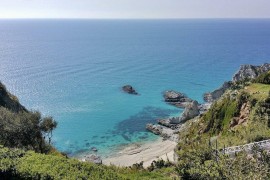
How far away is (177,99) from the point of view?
8588 cm

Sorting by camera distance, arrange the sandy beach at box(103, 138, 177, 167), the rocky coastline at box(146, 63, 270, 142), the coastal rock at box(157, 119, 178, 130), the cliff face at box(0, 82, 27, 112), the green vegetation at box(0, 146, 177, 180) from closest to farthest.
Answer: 1. the green vegetation at box(0, 146, 177, 180)
2. the cliff face at box(0, 82, 27, 112)
3. the sandy beach at box(103, 138, 177, 167)
4. the rocky coastline at box(146, 63, 270, 142)
5. the coastal rock at box(157, 119, 178, 130)

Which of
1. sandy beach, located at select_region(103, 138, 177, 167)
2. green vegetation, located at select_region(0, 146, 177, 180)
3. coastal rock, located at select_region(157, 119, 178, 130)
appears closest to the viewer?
green vegetation, located at select_region(0, 146, 177, 180)

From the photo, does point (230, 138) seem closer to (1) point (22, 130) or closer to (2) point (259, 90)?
(2) point (259, 90)

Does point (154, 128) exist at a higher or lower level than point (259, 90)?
lower

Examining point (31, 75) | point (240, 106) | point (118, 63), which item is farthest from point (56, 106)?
point (118, 63)

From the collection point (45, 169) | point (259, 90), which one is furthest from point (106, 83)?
point (45, 169)

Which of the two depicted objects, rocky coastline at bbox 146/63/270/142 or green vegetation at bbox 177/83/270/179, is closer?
green vegetation at bbox 177/83/270/179

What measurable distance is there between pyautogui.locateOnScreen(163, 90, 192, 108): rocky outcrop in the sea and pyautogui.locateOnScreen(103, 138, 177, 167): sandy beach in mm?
24473

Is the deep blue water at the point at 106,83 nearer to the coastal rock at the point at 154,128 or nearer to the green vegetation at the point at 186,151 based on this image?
the coastal rock at the point at 154,128

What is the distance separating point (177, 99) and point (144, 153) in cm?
3352

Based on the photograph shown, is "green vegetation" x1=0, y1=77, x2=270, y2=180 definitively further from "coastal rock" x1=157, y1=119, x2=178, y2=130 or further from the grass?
"coastal rock" x1=157, y1=119, x2=178, y2=130

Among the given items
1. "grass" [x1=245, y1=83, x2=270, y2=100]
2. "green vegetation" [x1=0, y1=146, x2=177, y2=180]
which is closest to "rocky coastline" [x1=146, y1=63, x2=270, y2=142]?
"grass" [x1=245, y1=83, x2=270, y2=100]

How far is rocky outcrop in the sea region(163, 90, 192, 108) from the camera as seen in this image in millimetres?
83125

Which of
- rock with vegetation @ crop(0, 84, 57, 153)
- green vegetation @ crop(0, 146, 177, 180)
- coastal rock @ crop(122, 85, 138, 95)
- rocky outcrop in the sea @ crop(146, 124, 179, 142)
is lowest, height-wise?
rocky outcrop in the sea @ crop(146, 124, 179, 142)
